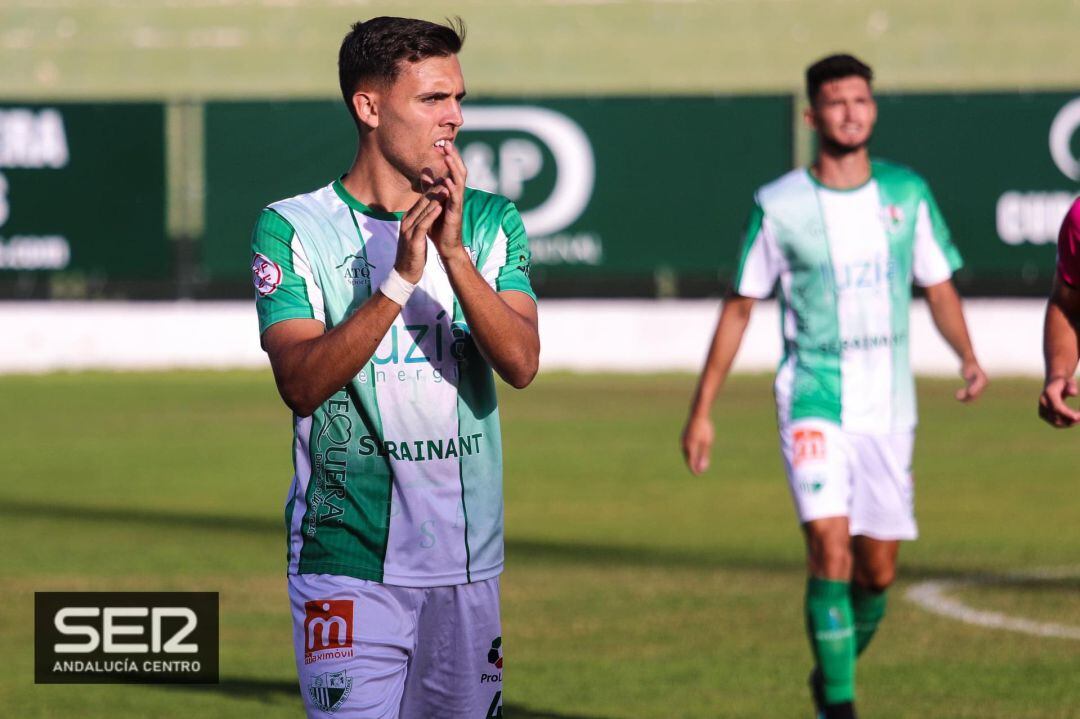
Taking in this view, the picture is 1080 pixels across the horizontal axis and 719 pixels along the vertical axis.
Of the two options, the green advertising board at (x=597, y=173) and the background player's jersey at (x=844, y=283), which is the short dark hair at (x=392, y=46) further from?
the green advertising board at (x=597, y=173)

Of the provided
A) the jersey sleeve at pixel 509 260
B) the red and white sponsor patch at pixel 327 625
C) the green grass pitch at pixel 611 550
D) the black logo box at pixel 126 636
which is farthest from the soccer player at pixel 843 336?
the red and white sponsor patch at pixel 327 625

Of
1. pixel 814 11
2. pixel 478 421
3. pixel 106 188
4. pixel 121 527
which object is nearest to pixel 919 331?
pixel 814 11

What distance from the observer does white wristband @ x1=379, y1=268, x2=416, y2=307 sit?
4211 millimetres

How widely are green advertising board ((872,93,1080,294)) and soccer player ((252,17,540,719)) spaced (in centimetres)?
1973

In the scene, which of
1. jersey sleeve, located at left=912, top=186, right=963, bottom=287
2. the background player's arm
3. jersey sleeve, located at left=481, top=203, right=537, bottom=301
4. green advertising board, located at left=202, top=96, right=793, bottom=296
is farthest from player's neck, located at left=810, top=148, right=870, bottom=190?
green advertising board, located at left=202, top=96, right=793, bottom=296

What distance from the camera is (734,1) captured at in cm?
2975

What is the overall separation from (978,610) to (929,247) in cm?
276

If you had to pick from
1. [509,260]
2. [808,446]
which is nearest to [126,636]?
[808,446]

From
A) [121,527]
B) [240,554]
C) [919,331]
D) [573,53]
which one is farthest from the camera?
[573,53]

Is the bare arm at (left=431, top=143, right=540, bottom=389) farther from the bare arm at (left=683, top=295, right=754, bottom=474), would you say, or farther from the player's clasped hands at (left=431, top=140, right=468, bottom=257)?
the bare arm at (left=683, top=295, right=754, bottom=474)

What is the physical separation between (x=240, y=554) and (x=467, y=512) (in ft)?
24.7

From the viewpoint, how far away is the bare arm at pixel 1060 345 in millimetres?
5812

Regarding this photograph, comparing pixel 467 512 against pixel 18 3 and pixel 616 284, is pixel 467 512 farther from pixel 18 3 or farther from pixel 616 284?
pixel 18 3

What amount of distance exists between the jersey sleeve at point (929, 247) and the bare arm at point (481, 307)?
12.0ft
